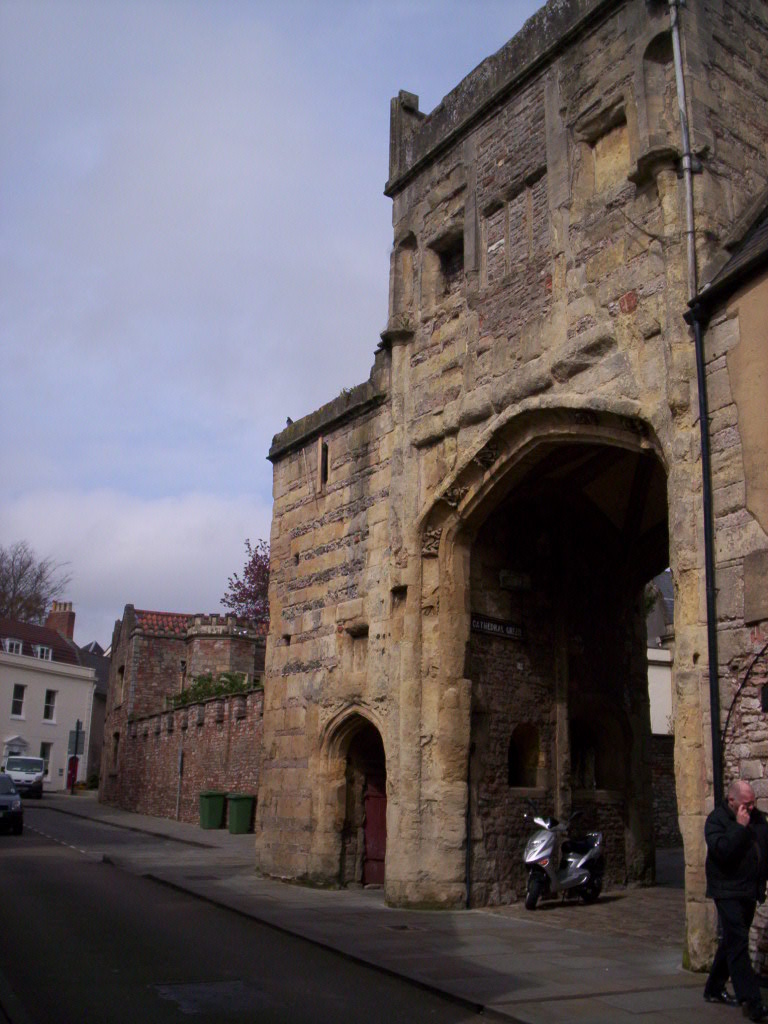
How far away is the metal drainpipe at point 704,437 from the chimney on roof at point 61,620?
4648 cm

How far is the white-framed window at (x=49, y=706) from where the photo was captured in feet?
152

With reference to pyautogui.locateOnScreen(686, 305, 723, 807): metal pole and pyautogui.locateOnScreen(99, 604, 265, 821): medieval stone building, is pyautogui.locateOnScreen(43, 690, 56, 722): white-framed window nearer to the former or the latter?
pyautogui.locateOnScreen(99, 604, 265, 821): medieval stone building

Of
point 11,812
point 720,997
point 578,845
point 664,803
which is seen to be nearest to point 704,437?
point 720,997

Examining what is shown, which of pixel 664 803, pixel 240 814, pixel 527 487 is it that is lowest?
pixel 240 814

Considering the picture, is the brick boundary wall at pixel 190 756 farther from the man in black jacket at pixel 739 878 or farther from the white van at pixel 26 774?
the man in black jacket at pixel 739 878

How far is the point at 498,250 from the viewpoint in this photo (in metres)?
11.3

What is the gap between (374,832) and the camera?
41.9ft

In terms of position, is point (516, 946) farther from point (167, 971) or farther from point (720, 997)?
point (167, 971)

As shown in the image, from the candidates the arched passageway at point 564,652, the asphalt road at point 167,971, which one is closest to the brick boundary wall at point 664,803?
the arched passageway at point 564,652

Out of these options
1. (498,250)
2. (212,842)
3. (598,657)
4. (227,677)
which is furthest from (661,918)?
(227,677)

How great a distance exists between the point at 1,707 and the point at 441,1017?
139 feet

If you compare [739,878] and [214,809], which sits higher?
[739,878]

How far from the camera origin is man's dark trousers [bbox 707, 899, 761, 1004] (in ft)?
19.2

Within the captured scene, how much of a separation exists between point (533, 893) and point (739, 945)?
4975mm
